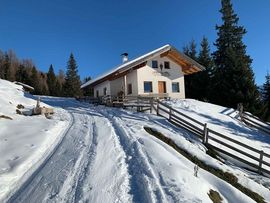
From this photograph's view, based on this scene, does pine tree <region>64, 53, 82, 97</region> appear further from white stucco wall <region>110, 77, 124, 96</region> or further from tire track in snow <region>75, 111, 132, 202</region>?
tire track in snow <region>75, 111, 132, 202</region>

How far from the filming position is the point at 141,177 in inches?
319

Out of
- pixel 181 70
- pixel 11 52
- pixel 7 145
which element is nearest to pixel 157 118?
pixel 7 145

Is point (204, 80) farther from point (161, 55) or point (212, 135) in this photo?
point (212, 135)

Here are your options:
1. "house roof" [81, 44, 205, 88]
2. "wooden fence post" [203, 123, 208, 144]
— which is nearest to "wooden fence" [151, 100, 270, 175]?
"wooden fence post" [203, 123, 208, 144]

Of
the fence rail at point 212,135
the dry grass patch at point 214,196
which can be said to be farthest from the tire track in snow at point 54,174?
the fence rail at point 212,135

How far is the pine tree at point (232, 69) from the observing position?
1358 inches

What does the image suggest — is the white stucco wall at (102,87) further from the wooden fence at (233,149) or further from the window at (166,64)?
the wooden fence at (233,149)

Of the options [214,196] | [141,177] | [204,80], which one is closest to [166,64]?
[204,80]

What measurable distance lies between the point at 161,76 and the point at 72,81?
39.5 m

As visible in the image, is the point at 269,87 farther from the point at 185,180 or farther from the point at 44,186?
the point at 44,186

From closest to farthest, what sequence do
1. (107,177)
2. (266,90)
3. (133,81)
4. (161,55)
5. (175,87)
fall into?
(107,177) → (133,81) → (161,55) → (175,87) → (266,90)

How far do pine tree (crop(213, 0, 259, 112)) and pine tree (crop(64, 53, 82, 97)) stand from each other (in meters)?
34.9

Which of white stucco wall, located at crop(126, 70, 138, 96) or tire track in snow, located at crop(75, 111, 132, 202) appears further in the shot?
white stucco wall, located at crop(126, 70, 138, 96)

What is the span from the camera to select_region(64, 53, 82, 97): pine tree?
219ft
